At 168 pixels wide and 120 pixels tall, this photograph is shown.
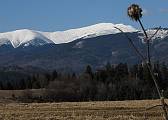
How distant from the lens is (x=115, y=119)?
34.4 metres

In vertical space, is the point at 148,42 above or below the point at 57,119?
above

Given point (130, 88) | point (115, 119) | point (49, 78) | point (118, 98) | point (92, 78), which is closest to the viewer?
point (115, 119)

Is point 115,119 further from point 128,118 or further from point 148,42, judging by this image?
point 148,42

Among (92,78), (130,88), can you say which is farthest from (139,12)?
(92,78)

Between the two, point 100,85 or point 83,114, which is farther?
point 100,85

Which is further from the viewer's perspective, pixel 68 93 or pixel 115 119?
pixel 68 93

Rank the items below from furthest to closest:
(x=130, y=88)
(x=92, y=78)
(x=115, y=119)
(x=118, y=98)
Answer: (x=92, y=78), (x=130, y=88), (x=118, y=98), (x=115, y=119)

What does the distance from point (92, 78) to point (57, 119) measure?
398ft

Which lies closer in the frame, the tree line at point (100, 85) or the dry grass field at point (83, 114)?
the dry grass field at point (83, 114)

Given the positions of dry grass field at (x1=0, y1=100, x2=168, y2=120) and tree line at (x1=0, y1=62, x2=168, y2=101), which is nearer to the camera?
dry grass field at (x1=0, y1=100, x2=168, y2=120)

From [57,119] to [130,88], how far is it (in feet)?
334

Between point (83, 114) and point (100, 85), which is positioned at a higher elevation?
point (83, 114)

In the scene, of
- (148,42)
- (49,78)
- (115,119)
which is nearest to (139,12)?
(148,42)

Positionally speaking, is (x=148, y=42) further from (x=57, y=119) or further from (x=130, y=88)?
(x=130, y=88)
